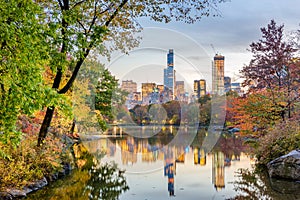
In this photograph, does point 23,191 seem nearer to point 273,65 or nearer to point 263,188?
point 263,188

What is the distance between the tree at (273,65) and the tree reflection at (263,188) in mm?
5138

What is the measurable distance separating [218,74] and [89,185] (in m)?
34.0

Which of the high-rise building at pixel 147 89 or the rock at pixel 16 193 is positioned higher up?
the high-rise building at pixel 147 89

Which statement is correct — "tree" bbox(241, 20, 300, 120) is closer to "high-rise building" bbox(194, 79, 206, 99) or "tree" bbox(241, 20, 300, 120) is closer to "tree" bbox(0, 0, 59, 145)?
"tree" bbox(0, 0, 59, 145)

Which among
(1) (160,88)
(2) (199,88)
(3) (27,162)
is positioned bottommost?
(3) (27,162)

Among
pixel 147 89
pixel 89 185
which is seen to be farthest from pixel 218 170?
pixel 147 89

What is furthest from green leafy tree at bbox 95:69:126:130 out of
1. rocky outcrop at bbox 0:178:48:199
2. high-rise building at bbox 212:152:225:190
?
rocky outcrop at bbox 0:178:48:199

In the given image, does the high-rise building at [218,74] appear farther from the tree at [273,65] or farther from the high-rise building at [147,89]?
the tree at [273,65]

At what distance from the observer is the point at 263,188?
808cm

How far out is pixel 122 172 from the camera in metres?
10.9

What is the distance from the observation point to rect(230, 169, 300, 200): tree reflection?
7328mm

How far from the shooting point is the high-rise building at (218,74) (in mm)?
41188

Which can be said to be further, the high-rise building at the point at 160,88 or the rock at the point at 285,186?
the high-rise building at the point at 160,88

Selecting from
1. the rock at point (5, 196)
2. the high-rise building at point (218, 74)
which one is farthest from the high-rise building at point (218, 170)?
the high-rise building at point (218, 74)
